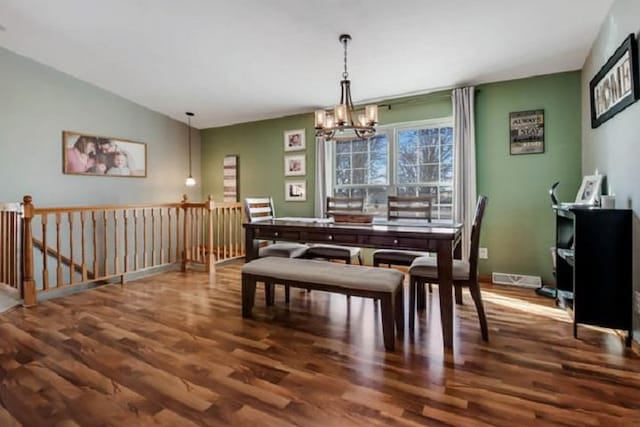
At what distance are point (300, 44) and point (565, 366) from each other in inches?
130

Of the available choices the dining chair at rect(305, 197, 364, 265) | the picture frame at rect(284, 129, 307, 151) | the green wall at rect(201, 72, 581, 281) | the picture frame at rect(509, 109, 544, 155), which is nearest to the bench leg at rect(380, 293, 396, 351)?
the dining chair at rect(305, 197, 364, 265)

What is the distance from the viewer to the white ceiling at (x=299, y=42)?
8.82 feet

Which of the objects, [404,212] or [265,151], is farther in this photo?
[265,151]

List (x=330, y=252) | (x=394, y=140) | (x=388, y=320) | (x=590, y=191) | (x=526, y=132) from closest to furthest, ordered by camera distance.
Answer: (x=388, y=320) → (x=590, y=191) → (x=330, y=252) → (x=526, y=132) → (x=394, y=140)

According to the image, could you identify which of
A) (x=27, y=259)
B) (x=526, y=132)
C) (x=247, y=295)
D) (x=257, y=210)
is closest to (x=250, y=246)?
(x=247, y=295)

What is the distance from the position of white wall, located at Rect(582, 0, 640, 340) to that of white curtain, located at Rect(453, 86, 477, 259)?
105 cm

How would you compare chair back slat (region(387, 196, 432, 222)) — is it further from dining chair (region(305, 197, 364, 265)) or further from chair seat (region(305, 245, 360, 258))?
chair seat (region(305, 245, 360, 258))

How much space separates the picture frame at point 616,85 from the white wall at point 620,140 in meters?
0.05

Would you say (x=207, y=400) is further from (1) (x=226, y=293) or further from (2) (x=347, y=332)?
(1) (x=226, y=293)

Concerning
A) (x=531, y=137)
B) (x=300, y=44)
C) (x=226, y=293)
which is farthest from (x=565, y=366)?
(x=300, y=44)

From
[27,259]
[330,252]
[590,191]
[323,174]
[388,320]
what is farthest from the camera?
[323,174]

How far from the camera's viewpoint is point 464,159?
3842 mm

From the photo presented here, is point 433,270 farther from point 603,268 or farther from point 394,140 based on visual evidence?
point 394,140

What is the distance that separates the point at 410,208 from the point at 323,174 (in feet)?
5.83
